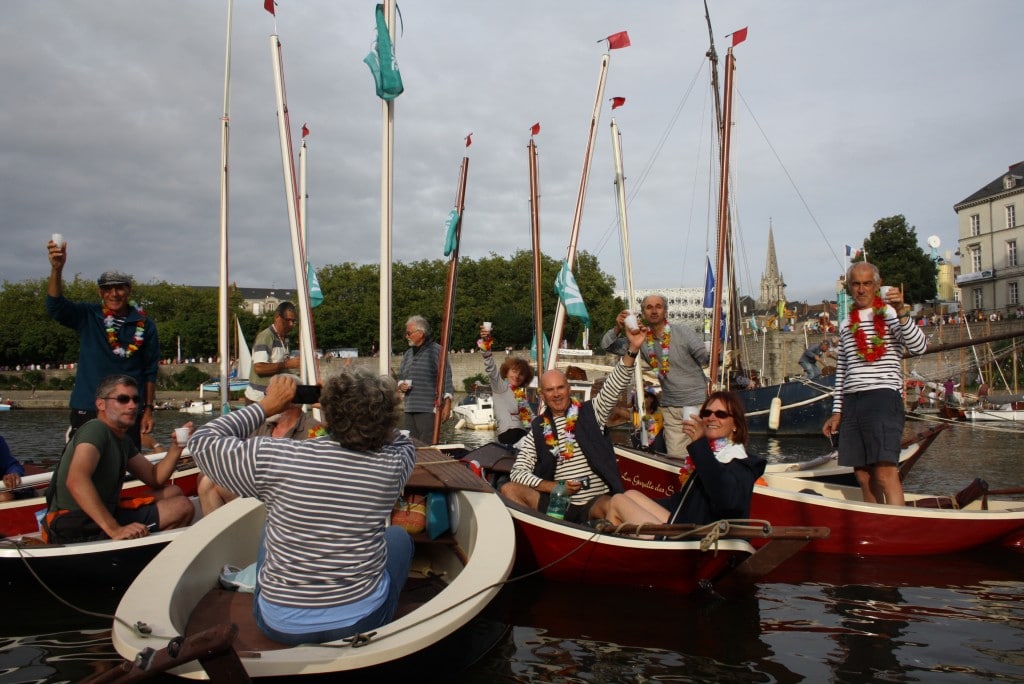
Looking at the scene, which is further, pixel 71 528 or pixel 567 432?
pixel 567 432

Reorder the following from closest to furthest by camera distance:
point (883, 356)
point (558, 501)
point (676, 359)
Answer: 1. point (558, 501)
2. point (883, 356)
3. point (676, 359)

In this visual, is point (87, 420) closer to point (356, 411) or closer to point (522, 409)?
point (356, 411)

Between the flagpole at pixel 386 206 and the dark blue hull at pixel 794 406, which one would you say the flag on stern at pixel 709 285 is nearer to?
the dark blue hull at pixel 794 406

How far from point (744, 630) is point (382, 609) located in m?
2.55

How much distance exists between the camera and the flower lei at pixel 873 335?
5734 millimetres

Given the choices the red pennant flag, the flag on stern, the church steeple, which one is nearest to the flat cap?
the red pennant flag

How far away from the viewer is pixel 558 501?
5.38m

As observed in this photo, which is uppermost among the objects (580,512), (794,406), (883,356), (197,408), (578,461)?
(883,356)

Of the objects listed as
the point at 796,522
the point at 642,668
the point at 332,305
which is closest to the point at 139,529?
the point at 642,668

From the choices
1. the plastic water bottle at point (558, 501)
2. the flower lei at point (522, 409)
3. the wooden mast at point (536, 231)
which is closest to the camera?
the plastic water bottle at point (558, 501)

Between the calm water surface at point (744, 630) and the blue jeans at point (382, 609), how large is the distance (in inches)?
11.2

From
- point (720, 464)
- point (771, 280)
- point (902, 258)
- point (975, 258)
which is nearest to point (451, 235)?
point (720, 464)

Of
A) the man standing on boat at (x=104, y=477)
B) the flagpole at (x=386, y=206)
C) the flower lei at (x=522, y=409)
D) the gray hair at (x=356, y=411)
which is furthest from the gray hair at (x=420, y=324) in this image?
the gray hair at (x=356, y=411)

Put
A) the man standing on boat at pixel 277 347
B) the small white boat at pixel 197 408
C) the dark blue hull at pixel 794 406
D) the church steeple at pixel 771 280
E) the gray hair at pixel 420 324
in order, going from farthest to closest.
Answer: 1. the church steeple at pixel 771 280
2. the small white boat at pixel 197 408
3. the dark blue hull at pixel 794 406
4. the gray hair at pixel 420 324
5. the man standing on boat at pixel 277 347
